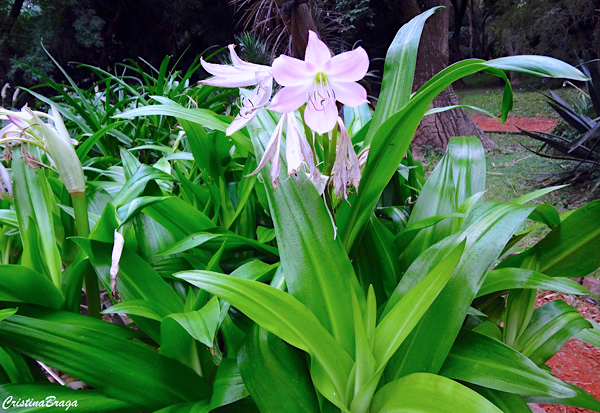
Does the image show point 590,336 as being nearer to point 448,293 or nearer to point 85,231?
point 448,293

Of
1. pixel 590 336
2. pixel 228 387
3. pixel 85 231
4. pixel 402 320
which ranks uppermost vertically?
pixel 85 231

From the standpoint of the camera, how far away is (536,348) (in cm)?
84

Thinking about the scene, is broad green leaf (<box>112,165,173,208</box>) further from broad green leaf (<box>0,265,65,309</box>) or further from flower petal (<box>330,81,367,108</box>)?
flower petal (<box>330,81,367,108</box>)

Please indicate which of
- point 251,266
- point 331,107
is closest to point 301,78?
point 331,107

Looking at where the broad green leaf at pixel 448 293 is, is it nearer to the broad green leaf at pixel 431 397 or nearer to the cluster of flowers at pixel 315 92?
the broad green leaf at pixel 431 397

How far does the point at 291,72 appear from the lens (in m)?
0.51

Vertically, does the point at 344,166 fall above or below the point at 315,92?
below

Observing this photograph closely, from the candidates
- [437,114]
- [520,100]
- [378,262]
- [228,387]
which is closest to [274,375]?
[228,387]

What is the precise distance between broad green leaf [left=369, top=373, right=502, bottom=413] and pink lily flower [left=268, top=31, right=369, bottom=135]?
351 mm

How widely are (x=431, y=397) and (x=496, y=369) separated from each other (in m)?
0.16

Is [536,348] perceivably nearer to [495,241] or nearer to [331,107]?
[495,241]

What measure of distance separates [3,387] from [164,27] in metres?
12.2

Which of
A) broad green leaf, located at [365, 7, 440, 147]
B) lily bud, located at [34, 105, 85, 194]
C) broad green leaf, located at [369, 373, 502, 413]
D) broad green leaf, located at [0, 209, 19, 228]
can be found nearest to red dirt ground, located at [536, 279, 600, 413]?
broad green leaf, located at [369, 373, 502, 413]

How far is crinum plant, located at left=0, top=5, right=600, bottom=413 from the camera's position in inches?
21.4
